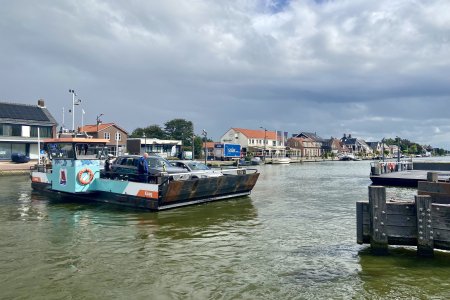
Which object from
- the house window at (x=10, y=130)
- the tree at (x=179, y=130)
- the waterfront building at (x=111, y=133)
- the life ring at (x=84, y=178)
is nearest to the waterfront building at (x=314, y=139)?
the tree at (x=179, y=130)

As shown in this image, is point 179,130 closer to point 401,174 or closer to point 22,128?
point 22,128

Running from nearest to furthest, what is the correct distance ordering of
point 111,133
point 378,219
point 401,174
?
1. point 378,219
2. point 401,174
3. point 111,133

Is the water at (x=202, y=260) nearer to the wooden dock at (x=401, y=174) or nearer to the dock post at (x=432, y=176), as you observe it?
the dock post at (x=432, y=176)

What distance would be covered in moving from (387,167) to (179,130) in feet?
271

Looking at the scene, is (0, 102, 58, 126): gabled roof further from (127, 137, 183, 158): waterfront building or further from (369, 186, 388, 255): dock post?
(369, 186, 388, 255): dock post

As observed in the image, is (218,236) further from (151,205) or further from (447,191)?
(447,191)

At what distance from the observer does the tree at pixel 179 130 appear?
369 ft

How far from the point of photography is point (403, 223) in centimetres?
943

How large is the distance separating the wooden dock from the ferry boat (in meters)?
13.7

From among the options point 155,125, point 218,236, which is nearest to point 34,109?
point 155,125

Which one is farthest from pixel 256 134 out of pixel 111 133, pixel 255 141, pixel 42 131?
pixel 42 131

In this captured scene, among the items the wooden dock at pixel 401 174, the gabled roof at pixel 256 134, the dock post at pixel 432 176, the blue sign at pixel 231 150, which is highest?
the gabled roof at pixel 256 134

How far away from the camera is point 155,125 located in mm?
112562

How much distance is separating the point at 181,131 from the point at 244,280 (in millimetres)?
107405
